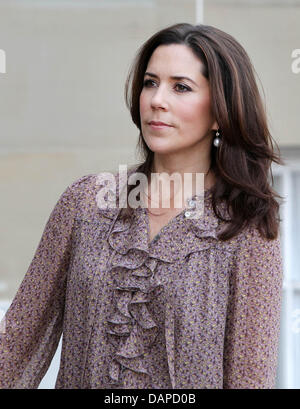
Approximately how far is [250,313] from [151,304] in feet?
0.97

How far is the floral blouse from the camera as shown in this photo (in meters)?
2.31

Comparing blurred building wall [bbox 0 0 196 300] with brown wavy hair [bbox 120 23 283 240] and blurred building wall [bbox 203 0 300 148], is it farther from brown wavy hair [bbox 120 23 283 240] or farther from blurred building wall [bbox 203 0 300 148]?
brown wavy hair [bbox 120 23 283 240]

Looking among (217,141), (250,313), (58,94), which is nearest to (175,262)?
(250,313)

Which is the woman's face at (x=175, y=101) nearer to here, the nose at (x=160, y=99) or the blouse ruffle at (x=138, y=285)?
the nose at (x=160, y=99)

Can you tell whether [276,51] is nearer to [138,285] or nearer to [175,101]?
[175,101]

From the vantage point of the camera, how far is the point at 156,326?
2.32 m

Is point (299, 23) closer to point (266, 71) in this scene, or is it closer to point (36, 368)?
point (266, 71)

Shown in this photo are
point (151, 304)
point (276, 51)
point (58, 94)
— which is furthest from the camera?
point (276, 51)

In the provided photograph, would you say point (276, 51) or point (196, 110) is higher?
point (276, 51)

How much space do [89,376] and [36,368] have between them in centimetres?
24

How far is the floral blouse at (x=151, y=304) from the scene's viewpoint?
Result: 7.58 ft

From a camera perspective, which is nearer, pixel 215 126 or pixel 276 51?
pixel 215 126

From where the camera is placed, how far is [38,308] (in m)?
2.47
